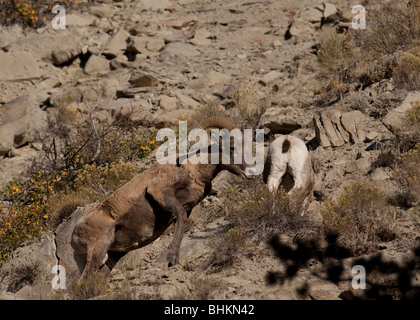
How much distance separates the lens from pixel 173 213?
332 inches

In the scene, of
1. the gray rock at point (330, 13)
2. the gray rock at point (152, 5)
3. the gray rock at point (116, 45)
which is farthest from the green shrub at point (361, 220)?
the gray rock at point (152, 5)

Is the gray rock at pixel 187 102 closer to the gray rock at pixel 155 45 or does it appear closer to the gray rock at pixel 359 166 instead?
the gray rock at pixel 155 45

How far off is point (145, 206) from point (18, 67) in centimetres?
1174

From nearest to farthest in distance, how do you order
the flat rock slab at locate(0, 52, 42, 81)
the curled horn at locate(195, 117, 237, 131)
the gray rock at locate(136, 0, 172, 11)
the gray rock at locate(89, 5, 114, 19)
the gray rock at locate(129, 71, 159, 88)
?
the curled horn at locate(195, 117, 237, 131), the gray rock at locate(129, 71, 159, 88), the flat rock slab at locate(0, 52, 42, 81), the gray rock at locate(89, 5, 114, 19), the gray rock at locate(136, 0, 172, 11)

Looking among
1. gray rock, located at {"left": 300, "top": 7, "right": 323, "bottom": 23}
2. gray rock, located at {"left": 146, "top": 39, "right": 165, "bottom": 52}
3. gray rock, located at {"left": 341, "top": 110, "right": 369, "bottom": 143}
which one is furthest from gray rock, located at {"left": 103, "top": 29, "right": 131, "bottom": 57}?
gray rock, located at {"left": 341, "top": 110, "right": 369, "bottom": 143}

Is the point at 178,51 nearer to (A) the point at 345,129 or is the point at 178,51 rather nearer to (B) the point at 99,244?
(A) the point at 345,129

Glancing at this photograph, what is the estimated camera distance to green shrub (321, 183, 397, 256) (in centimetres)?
824

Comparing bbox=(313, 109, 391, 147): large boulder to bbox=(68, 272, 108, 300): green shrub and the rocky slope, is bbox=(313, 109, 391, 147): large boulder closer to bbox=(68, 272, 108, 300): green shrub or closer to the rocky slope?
the rocky slope

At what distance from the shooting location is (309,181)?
952 cm

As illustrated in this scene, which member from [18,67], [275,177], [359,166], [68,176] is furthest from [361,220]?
[18,67]

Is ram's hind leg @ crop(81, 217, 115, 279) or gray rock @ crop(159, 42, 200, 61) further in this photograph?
gray rock @ crop(159, 42, 200, 61)

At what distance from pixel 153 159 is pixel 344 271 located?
708cm

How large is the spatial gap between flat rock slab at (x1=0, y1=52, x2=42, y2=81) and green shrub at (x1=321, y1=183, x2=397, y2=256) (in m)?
12.4
